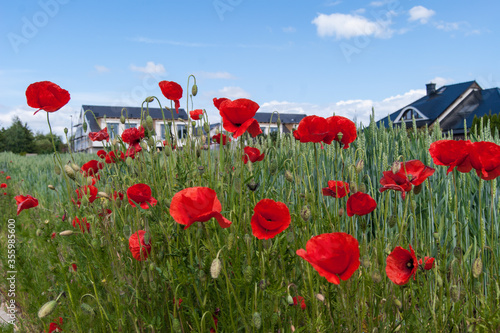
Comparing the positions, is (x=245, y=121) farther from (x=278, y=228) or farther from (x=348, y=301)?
(x=348, y=301)

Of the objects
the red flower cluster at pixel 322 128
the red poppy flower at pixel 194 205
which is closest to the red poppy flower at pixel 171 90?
the red flower cluster at pixel 322 128

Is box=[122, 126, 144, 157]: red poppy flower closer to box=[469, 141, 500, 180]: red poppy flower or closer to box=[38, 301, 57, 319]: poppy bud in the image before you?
box=[38, 301, 57, 319]: poppy bud

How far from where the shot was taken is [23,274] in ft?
6.70

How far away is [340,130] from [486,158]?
49 centimetres

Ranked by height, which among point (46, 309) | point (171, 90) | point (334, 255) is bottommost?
point (46, 309)

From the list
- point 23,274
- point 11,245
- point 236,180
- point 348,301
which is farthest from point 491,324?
point 11,245

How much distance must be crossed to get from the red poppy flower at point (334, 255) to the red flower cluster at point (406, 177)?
33 centimetres

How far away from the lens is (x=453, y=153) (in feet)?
4.24

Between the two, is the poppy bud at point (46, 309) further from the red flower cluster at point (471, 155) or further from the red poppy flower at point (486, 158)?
the red poppy flower at point (486, 158)

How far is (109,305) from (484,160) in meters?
1.63

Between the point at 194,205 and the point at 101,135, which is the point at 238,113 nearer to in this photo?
the point at 194,205

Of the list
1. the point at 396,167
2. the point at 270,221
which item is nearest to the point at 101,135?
the point at 270,221

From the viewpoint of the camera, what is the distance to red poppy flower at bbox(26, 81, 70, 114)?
1.64 metres

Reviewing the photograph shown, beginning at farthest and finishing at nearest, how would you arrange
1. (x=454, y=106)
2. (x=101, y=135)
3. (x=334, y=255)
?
(x=454, y=106) → (x=101, y=135) → (x=334, y=255)
